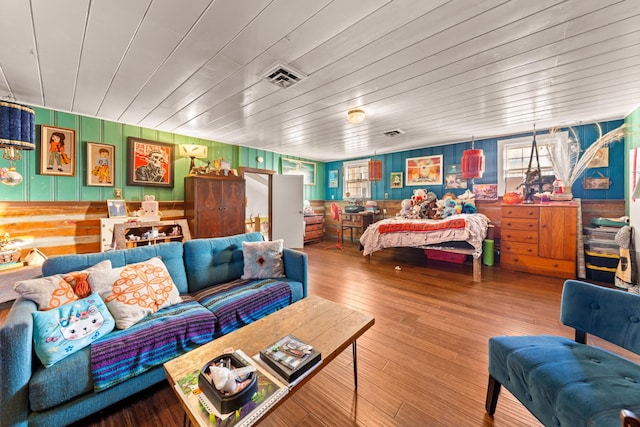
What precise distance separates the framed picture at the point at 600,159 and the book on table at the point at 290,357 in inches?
198

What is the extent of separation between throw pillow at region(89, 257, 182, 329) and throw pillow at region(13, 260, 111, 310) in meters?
0.06

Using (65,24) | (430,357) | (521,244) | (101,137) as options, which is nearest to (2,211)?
(101,137)

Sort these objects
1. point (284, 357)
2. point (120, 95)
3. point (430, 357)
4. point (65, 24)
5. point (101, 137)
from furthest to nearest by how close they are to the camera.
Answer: point (101, 137)
point (120, 95)
point (430, 357)
point (65, 24)
point (284, 357)

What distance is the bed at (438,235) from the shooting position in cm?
352

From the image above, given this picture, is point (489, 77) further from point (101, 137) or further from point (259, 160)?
point (101, 137)

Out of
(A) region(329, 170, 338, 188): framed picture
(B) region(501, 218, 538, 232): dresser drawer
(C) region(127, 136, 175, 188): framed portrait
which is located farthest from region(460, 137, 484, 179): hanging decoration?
(C) region(127, 136, 175, 188): framed portrait

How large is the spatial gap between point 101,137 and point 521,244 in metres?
6.68

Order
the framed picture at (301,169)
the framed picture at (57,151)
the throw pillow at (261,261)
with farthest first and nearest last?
the framed picture at (301,169) → the framed picture at (57,151) → the throw pillow at (261,261)

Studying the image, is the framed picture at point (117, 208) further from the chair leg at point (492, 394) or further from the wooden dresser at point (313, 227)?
the chair leg at point (492, 394)

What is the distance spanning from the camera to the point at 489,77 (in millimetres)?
2273

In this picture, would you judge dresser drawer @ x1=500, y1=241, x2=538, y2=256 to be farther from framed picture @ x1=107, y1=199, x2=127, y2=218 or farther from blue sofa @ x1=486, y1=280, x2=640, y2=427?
framed picture @ x1=107, y1=199, x2=127, y2=218

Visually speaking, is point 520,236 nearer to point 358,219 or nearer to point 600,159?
point 600,159

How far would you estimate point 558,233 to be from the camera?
11.5 feet

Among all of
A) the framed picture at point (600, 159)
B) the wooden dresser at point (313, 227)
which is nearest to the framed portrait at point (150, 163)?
the wooden dresser at point (313, 227)
